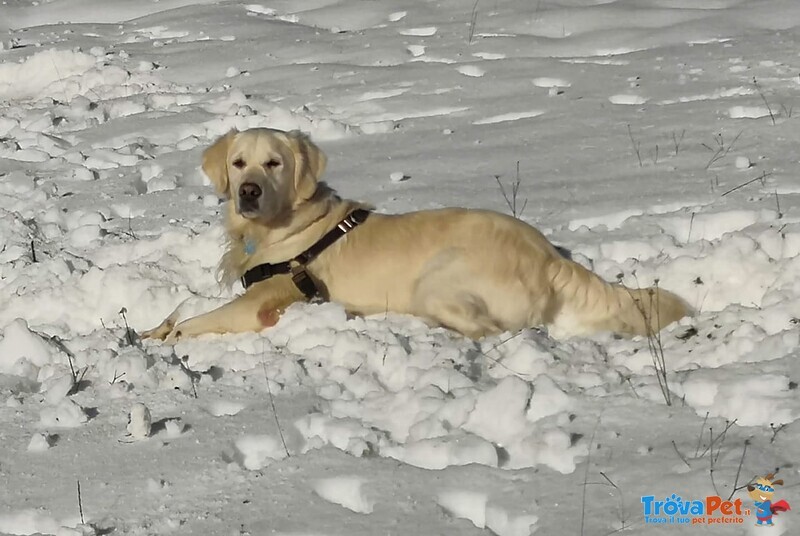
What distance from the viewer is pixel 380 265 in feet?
15.8

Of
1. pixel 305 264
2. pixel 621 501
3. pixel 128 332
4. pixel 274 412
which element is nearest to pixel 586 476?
pixel 621 501

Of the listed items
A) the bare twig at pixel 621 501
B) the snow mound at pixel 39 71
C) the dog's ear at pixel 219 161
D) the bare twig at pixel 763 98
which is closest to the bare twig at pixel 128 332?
the dog's ear at pixel 219 161

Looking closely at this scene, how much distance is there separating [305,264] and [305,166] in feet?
1.74

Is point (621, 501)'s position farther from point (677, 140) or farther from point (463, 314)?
point (677, 140)

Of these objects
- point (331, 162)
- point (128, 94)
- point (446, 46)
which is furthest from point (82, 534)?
point (446, 46)

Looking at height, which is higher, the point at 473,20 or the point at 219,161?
the point at 219,161

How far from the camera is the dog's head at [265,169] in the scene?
16.0 feet

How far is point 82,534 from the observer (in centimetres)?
262

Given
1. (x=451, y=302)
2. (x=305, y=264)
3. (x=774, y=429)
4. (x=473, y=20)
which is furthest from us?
(x=473, y=20)

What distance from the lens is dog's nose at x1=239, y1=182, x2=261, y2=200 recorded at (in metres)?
4.84

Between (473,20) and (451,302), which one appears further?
(473,20)

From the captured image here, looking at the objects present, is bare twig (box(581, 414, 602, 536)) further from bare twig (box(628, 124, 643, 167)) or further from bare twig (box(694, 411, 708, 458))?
bare twig (box(628, 124, 643, 167))

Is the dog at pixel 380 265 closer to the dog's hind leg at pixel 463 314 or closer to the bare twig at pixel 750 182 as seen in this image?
the dog's hind leg at pixel 463 314

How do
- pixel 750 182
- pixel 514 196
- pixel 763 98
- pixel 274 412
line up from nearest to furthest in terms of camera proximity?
pixel 274 412 → pixel 750 182 → pixel 514 196 → pixel 763 98
